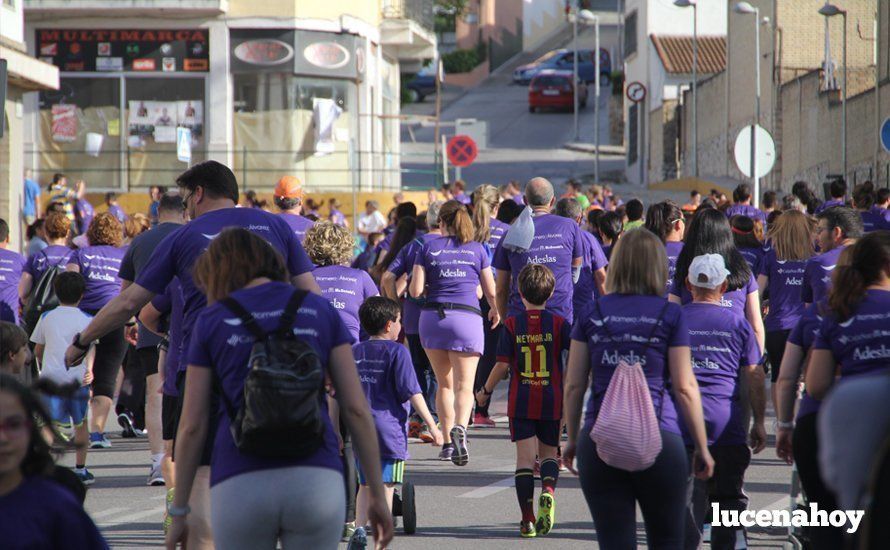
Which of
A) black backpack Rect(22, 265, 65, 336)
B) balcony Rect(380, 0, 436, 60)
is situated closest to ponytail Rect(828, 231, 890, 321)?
black backpack Rect(22, 265, 65, 336)

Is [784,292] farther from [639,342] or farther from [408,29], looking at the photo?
[408,29]

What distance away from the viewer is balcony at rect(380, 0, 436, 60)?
37.6 metres

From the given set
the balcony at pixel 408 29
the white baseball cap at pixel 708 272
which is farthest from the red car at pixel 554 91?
the white baseball cap at pixel 708 272

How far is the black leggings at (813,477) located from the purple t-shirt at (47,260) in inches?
320

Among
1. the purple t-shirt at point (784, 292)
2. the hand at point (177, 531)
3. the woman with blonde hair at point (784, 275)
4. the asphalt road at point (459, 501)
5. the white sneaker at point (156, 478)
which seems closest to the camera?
the hand at point (177, 531)

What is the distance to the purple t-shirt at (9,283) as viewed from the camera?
12.6 meters

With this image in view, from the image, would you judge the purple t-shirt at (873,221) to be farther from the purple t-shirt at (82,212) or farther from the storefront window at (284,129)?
the storefront window at (284,129)

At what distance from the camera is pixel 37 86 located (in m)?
26.2

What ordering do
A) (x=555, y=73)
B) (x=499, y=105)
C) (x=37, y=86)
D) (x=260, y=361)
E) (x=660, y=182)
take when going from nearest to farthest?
(x=260, y=361) → (x=37, y=86) → (x=660, y=182) → (x=555, y=73) → (x=499, y=105)

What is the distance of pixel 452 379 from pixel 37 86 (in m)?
16.2

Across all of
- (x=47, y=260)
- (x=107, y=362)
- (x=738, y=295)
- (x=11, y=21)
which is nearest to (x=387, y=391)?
(x=738, y=295)

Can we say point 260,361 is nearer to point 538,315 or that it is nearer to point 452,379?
point 538,315

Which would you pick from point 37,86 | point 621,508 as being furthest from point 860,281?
point 37,86

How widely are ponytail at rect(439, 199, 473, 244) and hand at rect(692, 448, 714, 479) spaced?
5.55 meters
